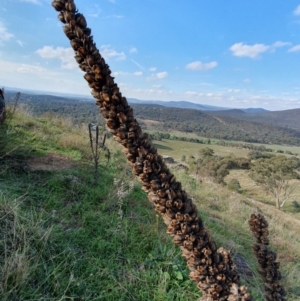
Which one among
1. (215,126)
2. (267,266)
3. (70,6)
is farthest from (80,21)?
(215,126)

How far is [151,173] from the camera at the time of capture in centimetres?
85

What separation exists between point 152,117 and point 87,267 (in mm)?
117913

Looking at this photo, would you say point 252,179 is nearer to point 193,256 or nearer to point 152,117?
point 193,256

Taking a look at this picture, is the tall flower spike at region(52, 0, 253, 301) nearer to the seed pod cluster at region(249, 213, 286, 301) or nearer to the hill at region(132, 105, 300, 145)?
the seed pod cluster at region(249, 213, 286, 301)

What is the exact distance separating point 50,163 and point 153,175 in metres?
4.51

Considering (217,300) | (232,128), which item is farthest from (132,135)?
(232,128)

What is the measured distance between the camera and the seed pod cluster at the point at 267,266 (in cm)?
102

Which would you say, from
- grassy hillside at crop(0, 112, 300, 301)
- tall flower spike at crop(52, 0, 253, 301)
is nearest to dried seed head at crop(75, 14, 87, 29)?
tall flower spike at crop(52, 0, 253, 301)

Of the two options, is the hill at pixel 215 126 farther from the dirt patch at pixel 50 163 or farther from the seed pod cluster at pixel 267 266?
the seed pod cluster at pixel 267 266

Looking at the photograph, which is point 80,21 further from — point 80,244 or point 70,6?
point 80,244

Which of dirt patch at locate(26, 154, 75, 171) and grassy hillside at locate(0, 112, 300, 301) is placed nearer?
grassy hillside at locate(0, 112, 300, 301)

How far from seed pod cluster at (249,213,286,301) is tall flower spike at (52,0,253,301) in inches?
9.0

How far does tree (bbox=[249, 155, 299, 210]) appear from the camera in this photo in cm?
4304

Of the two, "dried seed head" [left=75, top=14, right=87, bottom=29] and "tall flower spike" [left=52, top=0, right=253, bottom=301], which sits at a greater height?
"dried seed head" [left=75, top=14, right=87, bottom=29]
